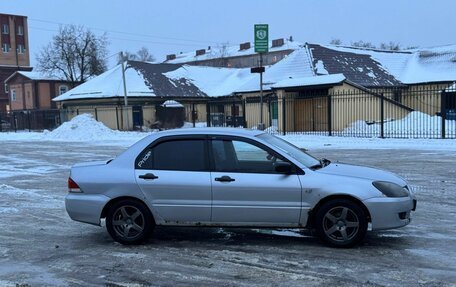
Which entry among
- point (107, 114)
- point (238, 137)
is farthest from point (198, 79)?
point (238, 137)

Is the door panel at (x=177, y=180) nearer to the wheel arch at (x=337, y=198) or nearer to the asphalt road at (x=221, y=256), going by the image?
the asphalt road at (x=221, y=256)

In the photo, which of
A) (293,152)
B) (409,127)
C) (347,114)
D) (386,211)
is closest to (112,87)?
(347,114)

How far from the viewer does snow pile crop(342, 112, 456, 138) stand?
1005 inches

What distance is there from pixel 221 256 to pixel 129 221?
1.36 m

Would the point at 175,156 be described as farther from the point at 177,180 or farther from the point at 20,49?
the point at 20,49

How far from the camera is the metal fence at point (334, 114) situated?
26656mm

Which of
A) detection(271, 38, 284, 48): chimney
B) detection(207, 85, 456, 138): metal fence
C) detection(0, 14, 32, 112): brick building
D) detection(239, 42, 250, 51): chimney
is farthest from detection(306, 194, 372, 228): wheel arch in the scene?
detection(239, 42, 250, 51): chimney

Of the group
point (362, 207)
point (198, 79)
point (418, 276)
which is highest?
point (198, 79)

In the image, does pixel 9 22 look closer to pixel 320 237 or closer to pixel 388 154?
pixel 388 154

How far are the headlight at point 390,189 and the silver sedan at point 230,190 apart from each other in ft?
0.05

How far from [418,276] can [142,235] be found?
3366 mm

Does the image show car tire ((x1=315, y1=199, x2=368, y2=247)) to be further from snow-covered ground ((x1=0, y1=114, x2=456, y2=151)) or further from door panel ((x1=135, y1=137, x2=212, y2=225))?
snow-covered ground ((x1=0, y1=114, x2=456, y2=151))

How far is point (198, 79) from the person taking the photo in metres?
53.0

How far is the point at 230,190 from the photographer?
6.33 metres
